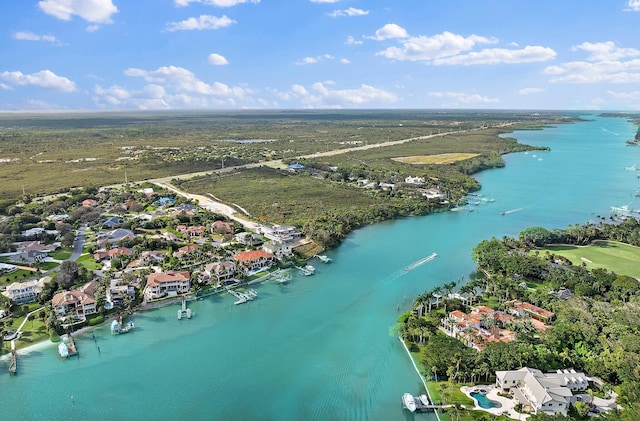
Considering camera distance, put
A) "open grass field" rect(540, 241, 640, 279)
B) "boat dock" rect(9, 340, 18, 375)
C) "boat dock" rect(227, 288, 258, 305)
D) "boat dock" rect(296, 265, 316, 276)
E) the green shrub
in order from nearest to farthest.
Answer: "boat dock" rect(9, 340, 18, 375) → the green shrub → "boat dock" rect(227, 288, 258, 305) → "boat dock" rect(296, 265, 316, 276) → "open grass field" rect(540, 241, 640, 279)

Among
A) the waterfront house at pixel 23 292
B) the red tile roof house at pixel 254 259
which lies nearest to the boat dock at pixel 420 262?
the red tile roof house at pixel 254 259

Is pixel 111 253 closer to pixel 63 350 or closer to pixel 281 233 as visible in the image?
pixel 63 350

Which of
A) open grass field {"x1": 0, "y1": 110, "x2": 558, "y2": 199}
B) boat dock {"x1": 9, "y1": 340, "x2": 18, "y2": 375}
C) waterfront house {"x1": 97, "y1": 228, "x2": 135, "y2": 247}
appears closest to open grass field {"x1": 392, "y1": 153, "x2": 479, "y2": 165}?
open grass field {"x1": 0, "y1": 110, "x2": 558, "y2": 199}

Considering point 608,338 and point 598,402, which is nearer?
point 598,402

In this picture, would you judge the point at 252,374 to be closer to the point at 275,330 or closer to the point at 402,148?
the point at 275,330

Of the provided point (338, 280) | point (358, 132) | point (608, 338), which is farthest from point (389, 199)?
point (358, 132)

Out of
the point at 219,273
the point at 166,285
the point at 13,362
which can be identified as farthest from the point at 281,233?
the point at 13,362

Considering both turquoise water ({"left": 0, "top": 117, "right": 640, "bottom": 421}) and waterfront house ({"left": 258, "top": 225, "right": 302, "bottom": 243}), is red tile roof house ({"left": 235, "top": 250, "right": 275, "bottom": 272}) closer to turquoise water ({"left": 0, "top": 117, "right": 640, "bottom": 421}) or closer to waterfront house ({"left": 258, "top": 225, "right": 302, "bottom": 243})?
turquoise water ({"left": 0, "top": 117, "right": 640, "bottom": 421})
